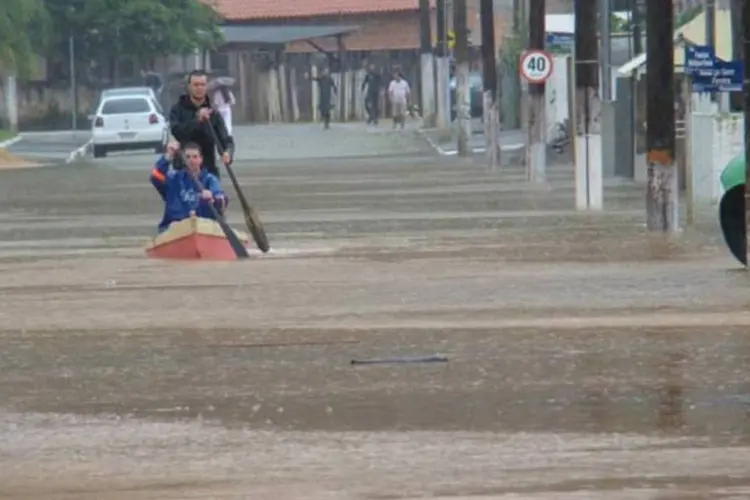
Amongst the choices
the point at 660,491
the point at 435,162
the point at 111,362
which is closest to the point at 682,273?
the point at 111,362

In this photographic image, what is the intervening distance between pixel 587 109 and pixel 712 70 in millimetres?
3791

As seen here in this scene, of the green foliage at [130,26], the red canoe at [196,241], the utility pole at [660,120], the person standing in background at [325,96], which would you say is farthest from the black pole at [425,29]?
the red canoe at [196,241]

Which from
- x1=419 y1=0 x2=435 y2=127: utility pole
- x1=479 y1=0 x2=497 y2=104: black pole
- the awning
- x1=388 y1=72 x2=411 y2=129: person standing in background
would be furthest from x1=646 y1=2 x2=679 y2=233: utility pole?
the awning

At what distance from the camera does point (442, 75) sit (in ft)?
192

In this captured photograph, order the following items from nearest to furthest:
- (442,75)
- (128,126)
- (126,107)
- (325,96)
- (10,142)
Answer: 1. (128,126)
2. (126,107)
3. (442,75)
4. (10,142)
5. (325,96)

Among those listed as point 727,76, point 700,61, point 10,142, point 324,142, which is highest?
point 700,61

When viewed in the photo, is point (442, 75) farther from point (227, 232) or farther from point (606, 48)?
point (227, 232)

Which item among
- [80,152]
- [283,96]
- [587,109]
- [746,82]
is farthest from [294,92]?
[746,82]

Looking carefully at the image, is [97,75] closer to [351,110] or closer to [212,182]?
[351,110]

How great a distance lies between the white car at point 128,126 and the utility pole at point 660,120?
1206 inches

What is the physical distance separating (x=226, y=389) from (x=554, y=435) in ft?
7.84

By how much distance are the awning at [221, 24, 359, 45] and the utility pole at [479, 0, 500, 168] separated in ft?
121

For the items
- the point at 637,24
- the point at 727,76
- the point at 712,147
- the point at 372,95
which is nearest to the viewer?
the point at 727,76

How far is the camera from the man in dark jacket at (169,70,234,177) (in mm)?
21469
